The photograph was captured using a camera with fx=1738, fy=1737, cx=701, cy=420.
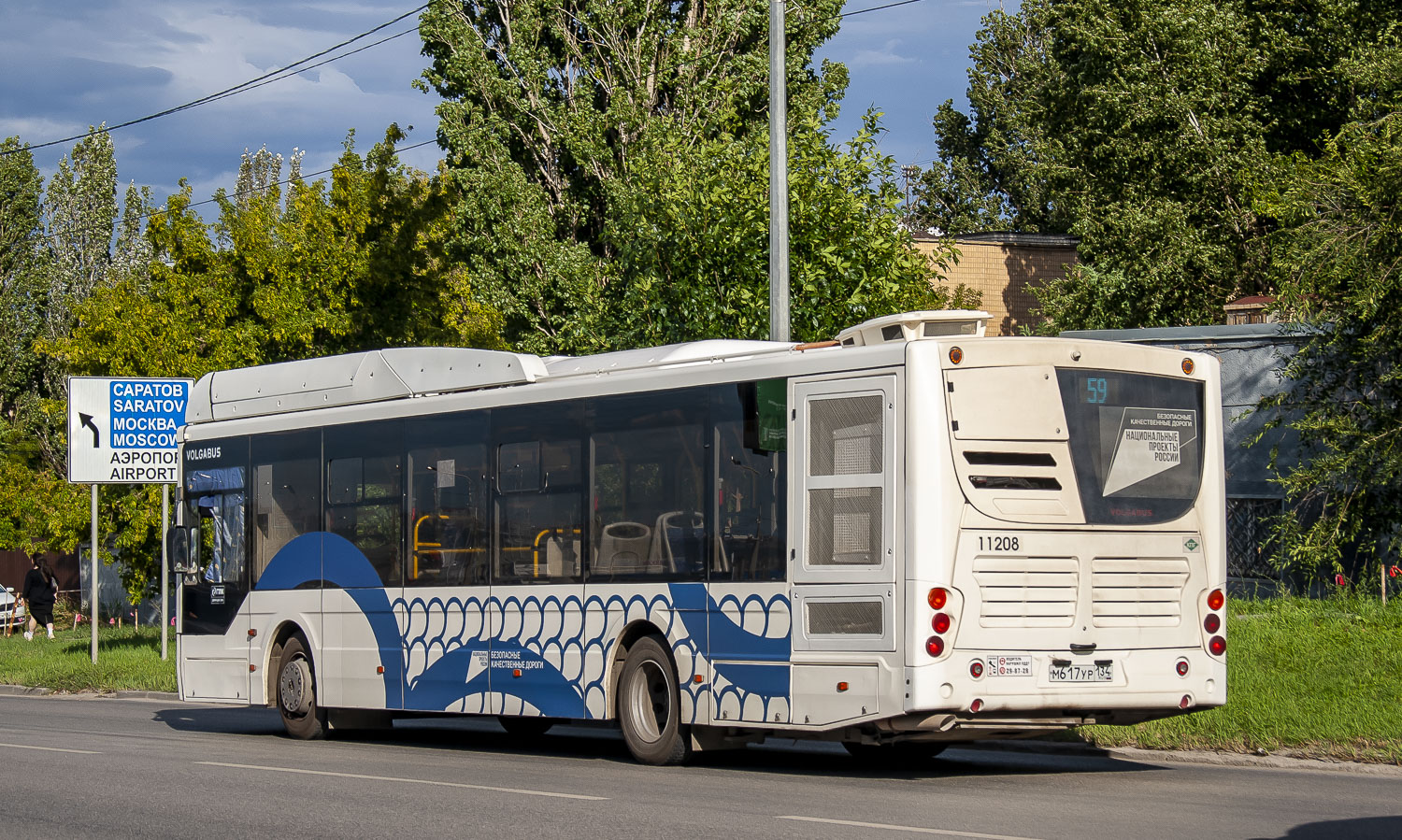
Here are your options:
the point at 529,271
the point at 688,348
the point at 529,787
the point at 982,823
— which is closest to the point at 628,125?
the point at 529,271

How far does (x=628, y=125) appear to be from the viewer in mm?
28406

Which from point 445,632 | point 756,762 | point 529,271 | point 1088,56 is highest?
point 1088,56

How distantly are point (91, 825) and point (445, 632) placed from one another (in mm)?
5174

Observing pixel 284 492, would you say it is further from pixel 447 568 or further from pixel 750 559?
pixel 750 559

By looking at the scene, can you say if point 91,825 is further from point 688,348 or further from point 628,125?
point 628,125

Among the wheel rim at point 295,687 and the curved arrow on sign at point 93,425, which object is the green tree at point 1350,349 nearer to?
the wheel rim at point 295,687

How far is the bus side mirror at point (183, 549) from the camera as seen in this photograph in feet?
60.6

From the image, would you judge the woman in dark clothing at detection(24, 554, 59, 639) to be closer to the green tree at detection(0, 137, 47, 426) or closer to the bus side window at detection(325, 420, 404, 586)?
the green tree at detection(0, 137, 47, 426)

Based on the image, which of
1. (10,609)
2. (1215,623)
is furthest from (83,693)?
(10,609)

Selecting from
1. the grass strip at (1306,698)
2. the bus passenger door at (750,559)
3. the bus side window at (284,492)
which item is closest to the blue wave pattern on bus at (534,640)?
the bus passenger door at (750,559)

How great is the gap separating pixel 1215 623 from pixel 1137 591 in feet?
2.45

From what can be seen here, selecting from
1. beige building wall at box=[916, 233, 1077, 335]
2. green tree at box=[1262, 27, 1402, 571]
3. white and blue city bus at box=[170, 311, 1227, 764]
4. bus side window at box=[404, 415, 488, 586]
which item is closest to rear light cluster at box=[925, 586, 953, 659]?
white and blue city bus at box=[170, 311, 1227, 764]

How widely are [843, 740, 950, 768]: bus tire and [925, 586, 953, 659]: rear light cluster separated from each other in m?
2.63

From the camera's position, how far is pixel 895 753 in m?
13.8
